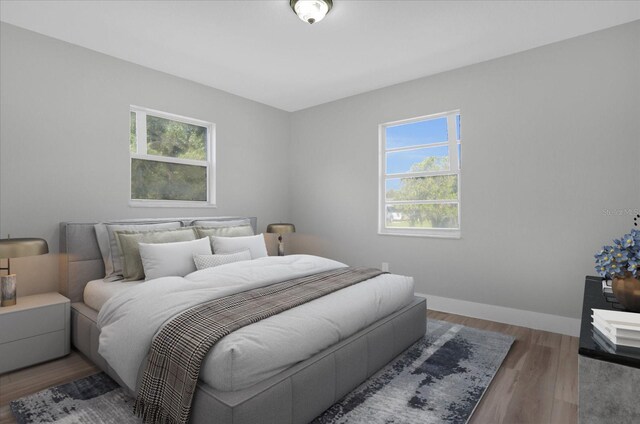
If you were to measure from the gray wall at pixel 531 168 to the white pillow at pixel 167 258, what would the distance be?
229 centimetres

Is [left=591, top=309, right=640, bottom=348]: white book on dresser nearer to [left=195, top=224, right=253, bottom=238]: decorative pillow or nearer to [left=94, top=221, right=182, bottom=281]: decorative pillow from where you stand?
[left=195, top=224, right=253, bottom=238]: decorative pillow

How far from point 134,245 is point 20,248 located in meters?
0.74

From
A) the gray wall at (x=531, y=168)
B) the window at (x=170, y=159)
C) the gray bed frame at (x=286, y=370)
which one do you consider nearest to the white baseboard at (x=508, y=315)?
the gray wall at (x=531, y=168)

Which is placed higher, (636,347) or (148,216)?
(148,216)

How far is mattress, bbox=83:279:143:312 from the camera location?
2.62 m

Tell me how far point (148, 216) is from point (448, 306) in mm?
3431

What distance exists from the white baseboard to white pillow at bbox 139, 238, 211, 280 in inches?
103

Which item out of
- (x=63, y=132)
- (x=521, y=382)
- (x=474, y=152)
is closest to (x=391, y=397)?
(x=521, y=382)

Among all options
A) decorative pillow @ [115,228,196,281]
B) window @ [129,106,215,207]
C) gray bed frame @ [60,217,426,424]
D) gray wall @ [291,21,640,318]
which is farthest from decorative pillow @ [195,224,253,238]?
gray wall @ [291,21,640,318]

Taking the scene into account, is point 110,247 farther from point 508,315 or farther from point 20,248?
point 508,315

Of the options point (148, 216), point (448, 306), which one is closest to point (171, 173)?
point (148, 216)

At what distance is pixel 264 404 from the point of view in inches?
58.7

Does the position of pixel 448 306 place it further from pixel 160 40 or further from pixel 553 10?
pixel 160 40

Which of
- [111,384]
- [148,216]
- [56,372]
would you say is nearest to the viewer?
[111,384]
